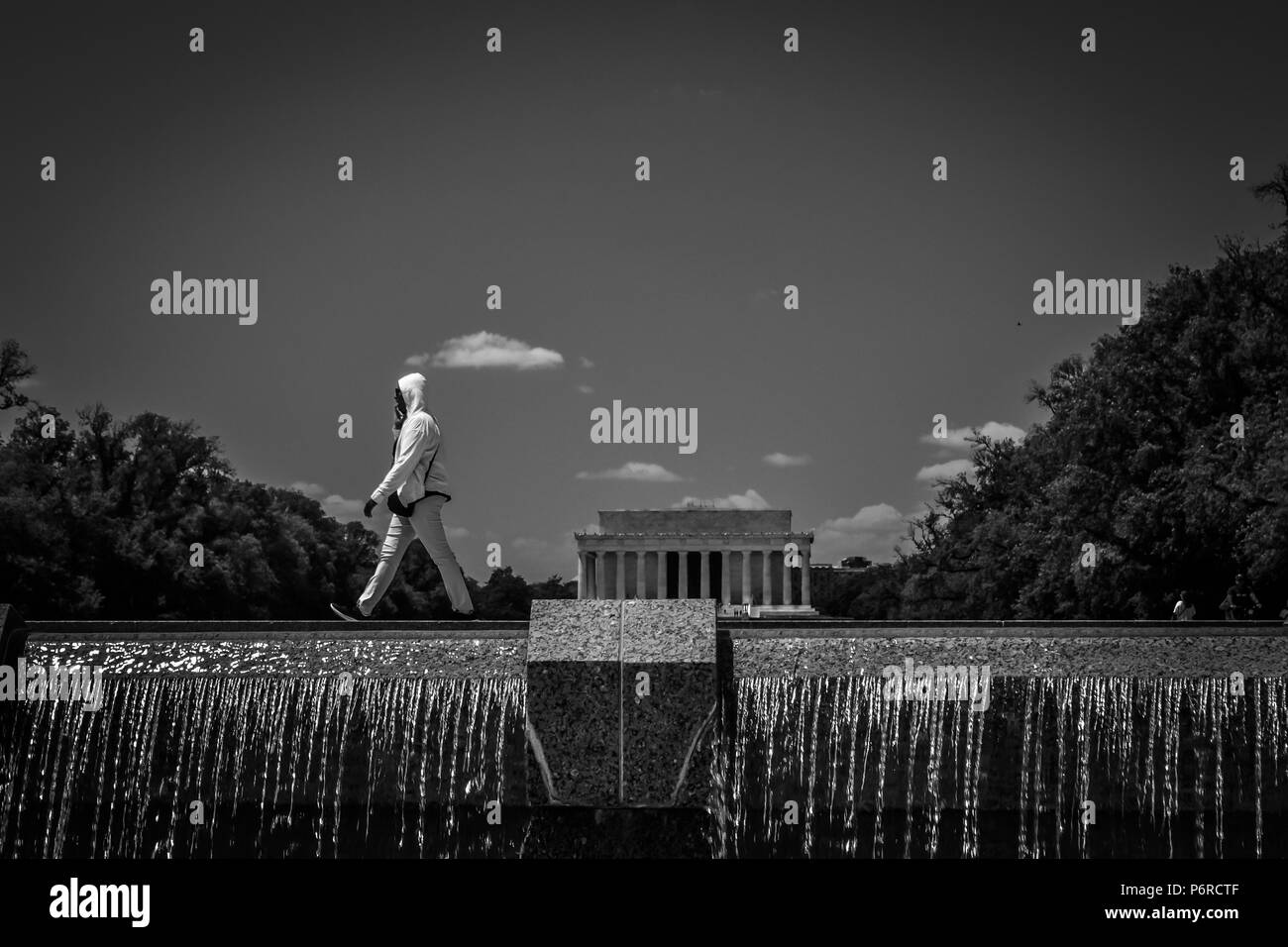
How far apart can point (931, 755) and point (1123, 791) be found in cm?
112

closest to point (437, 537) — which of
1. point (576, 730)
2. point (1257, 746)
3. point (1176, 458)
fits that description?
point (576, 730)

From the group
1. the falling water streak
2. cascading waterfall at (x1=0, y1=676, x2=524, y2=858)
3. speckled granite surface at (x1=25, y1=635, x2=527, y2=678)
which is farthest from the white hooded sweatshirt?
the falling water streak

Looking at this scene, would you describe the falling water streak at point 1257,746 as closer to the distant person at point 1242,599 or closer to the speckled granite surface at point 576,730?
the speckled granite surface at point 576,730

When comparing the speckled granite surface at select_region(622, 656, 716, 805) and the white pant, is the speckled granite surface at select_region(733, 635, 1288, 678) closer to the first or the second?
the speckled granite surface at select_region(622, 656, 716, 805)

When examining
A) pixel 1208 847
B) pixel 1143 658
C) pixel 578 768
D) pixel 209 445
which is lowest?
pixel 1208 847

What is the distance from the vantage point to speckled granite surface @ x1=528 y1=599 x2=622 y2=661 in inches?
324

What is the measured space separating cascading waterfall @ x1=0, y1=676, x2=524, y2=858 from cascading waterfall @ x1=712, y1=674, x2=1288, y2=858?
1571mm

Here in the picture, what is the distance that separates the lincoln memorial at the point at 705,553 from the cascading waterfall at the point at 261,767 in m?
92.8

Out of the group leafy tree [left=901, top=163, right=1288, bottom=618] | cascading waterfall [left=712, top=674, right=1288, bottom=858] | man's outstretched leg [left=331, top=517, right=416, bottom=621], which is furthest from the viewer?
leafy tree [left=901, top=163, right=1288, bottom=618]

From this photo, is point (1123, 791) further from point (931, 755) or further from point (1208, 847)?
point (931, 755)

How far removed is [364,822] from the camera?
8672 mm

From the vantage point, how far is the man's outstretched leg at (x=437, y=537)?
40.8 ft
